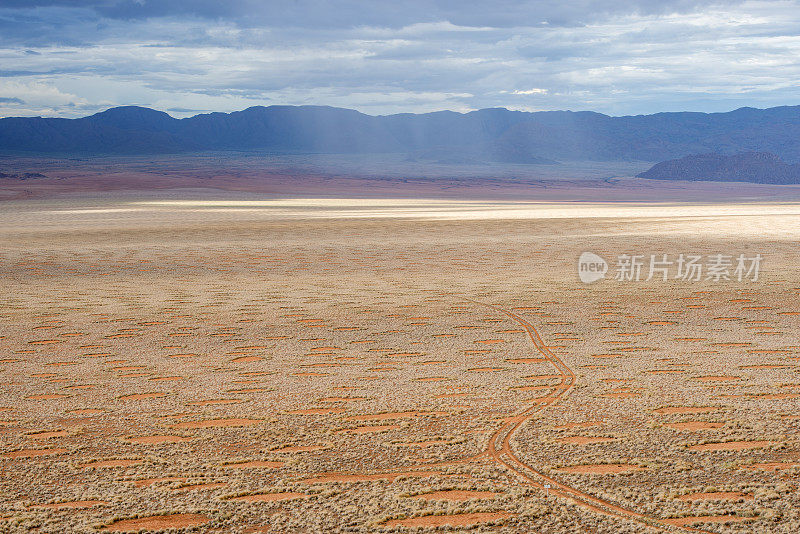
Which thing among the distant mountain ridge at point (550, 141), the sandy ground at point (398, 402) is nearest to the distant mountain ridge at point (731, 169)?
the distant mountain ridge at point (550, 141)

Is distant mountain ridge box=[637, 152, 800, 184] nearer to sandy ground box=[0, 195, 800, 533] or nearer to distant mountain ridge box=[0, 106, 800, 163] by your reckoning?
distant mountain ridge box=[0, 106, 800, 163]

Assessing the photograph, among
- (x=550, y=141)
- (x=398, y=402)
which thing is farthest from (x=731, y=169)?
(x=398, y=402)

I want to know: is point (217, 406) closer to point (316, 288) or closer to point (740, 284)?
point (316, 288)

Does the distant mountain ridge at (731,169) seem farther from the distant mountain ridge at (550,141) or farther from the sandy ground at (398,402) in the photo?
the sandy ground at (398,402)

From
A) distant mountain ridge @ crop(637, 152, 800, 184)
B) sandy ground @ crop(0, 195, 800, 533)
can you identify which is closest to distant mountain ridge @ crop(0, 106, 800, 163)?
distant mountain ridge @ crop(637, 152, 800, 184)

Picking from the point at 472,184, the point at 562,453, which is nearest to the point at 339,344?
the point at 562,453

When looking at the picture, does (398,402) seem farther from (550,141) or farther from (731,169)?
(550,141)
